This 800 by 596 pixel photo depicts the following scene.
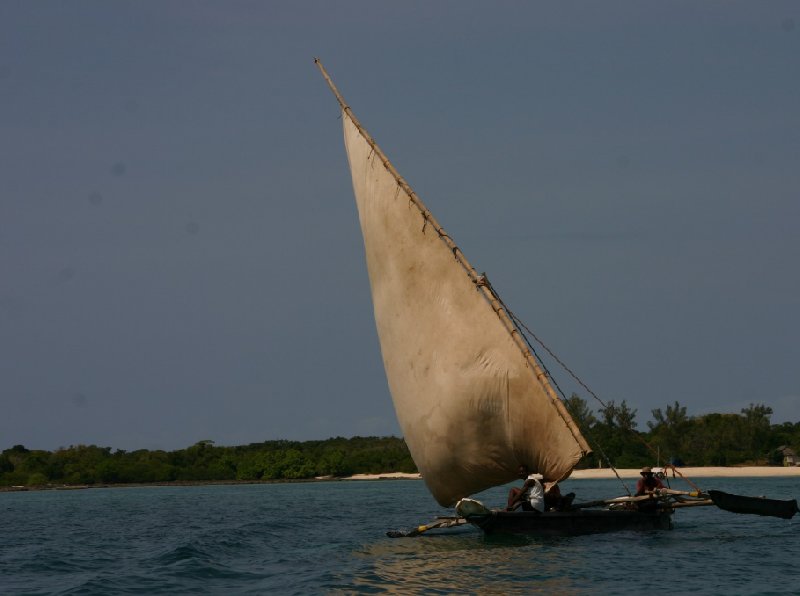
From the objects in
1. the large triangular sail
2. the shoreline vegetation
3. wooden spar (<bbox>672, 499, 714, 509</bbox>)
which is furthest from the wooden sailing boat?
the shoreline vegetation

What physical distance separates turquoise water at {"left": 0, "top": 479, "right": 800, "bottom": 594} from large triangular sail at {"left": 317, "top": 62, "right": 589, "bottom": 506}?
80.3 inches

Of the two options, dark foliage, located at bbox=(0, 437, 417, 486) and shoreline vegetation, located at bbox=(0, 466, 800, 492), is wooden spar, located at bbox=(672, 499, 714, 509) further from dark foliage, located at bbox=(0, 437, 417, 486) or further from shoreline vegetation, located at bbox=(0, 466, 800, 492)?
dark foliage, located at bbox=(0, 437, 417, 486)

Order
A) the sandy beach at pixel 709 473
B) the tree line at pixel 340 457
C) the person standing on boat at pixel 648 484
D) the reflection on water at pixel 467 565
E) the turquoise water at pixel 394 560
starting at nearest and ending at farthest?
the reflection on water at pixel 467 565
the turquoise water at pixel 394 560
the person standing on boat at pixel 648 484
the sandy beach at pixel 709 473
the tree line at pixel 340 457

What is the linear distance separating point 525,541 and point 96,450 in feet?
310

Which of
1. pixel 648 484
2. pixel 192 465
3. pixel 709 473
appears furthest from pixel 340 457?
pixel 648 484

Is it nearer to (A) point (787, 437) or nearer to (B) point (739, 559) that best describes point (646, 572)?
(B) point (739, 559)

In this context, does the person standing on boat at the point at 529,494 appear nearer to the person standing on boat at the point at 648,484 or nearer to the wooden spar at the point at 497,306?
the wooden spar at the point at 497,306

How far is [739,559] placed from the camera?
25234mm

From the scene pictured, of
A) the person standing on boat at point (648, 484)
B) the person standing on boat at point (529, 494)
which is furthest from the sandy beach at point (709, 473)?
the person standing on boat at point (529, 494)

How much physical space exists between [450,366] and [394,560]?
4715mm

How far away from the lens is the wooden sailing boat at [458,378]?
26.5 metres

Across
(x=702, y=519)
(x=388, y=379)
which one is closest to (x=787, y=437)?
(x=702, y=519)

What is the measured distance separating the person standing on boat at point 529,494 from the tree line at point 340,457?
63330 mm

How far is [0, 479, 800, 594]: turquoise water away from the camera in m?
22.2
